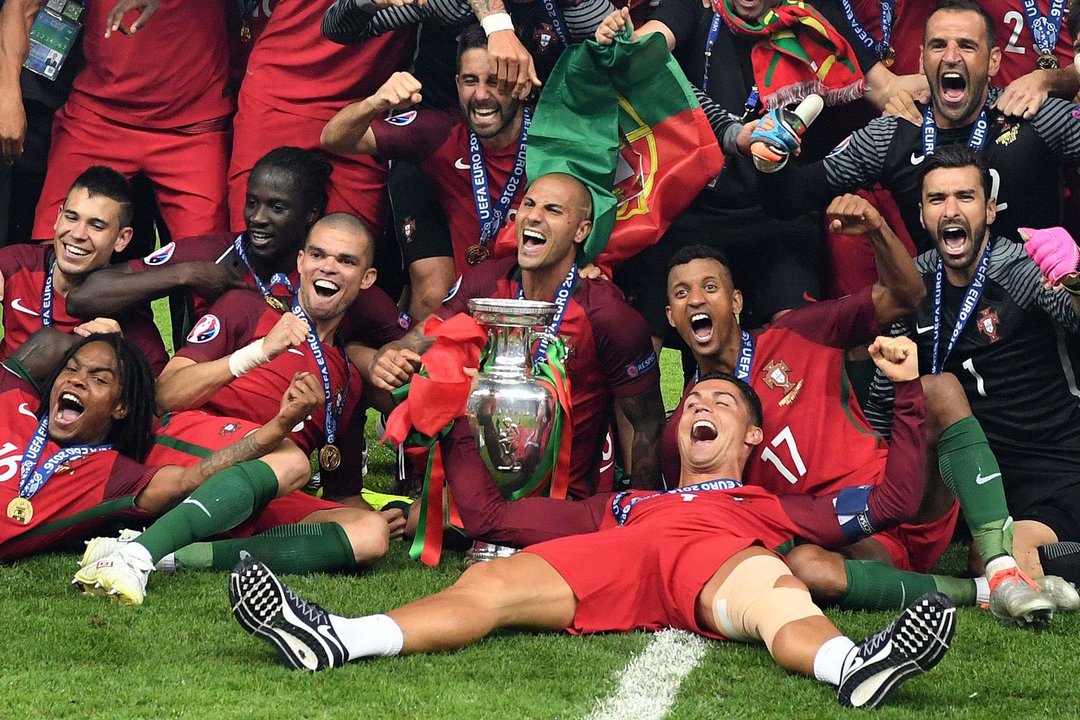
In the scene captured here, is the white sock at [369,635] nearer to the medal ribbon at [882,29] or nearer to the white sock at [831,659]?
the white sock at [831,659]

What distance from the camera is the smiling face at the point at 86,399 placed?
5316 mm

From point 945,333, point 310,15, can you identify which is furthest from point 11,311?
point 945,333

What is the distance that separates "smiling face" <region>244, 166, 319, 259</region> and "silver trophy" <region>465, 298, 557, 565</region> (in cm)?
185

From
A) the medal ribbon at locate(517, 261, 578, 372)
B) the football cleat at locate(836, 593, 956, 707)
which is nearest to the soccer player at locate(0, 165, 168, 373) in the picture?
the medal ribbon at locate(517, 261, 578, 372)

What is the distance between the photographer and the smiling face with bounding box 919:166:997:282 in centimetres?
550

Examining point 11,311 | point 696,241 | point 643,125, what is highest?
point 643,125

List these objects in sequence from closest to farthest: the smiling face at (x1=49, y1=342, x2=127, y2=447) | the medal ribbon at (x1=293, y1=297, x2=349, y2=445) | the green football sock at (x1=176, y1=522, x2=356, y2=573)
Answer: the green football sock at (x1=176, y1=522, x2=356, y2=573)
the smiling face at (x1=49, y1=342, x2=127, y2=447)
the medal ribbon at (x1=293, y1=297, x2=349, y2=445)

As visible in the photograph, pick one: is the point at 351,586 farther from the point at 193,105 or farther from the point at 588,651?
the point at 193,105

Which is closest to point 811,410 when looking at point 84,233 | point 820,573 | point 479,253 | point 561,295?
point 820,573

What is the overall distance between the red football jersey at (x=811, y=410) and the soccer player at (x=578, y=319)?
0.23 meters

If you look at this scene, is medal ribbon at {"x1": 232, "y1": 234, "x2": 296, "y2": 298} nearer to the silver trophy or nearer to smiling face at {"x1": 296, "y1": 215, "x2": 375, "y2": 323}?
smiling face at {"x1": 296, "y1": 215, "x2": 375, "y2": 323}

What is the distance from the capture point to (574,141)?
5898 mm

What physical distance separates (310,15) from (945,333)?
2.93m

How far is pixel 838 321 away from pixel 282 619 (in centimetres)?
232
